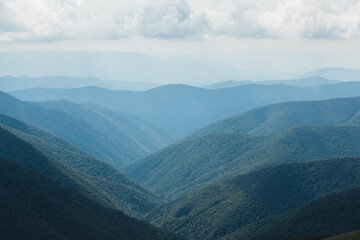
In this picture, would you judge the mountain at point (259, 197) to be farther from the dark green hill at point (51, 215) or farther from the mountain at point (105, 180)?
the dark green hill at point (51, 215)

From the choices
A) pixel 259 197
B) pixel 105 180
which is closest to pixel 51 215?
pixel 259 197

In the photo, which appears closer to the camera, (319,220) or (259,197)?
(319,220)

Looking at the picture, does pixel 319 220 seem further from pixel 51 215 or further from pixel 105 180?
pixel 105 180

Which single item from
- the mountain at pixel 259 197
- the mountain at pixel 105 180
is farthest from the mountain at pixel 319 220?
the mountain at pixel 105 180

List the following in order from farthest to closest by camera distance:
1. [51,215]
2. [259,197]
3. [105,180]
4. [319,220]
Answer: [105,180], [259,197], [319,220], [51,215]

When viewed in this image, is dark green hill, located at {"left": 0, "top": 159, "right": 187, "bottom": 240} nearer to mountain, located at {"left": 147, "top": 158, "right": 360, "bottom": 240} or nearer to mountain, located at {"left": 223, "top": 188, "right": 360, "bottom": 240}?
mountain, located at {"left": 223, "top": 188, "right": 360, "bottom": 240}

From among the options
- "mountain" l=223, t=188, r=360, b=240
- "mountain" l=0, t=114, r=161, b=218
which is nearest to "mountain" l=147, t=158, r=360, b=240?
"mountain" l=0, t=114, r=161, b=218
